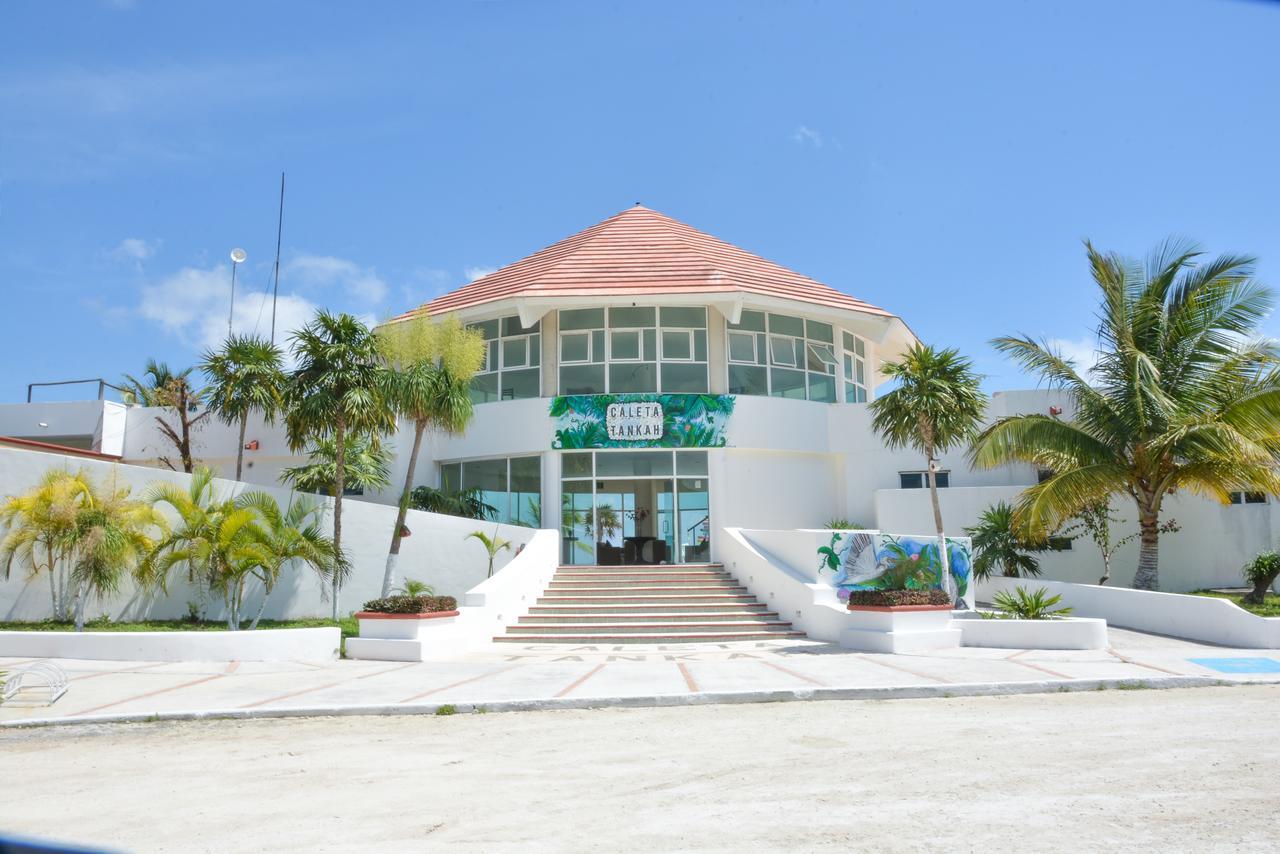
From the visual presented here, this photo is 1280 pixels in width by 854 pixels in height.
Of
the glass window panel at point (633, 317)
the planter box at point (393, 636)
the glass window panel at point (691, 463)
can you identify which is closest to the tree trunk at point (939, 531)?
the glass window panel at point (691, 463)

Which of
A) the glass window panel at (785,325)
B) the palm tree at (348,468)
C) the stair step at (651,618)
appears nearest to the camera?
the stair step at (651,618)

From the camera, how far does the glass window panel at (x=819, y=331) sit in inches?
948

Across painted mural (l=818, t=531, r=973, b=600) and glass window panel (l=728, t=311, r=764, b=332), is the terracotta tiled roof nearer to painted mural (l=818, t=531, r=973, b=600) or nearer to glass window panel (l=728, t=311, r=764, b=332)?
glass window panel (l=728, t=311, r=764, b=332)

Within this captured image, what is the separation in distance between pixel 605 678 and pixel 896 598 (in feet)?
16.3

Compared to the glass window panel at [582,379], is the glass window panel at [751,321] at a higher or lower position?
higher

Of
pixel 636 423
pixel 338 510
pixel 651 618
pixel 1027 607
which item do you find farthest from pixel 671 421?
pixel 1027 607

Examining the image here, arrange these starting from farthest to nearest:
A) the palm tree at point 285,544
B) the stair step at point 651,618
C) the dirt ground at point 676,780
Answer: the stair step at point 651,618 → the palm tree at point 285,544 → the dirt ground at point 676,780

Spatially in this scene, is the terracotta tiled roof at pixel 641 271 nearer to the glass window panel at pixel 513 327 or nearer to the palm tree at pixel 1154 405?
the glass window panel at pixel 513 327

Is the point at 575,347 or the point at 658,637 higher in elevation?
the point at 575,347

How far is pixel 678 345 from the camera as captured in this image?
22.7m

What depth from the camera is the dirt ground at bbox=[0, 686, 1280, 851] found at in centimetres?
514

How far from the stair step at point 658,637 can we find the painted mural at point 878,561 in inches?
60.5

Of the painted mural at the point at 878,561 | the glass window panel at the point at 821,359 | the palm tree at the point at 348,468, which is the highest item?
the glass window panel at the point at 821,359

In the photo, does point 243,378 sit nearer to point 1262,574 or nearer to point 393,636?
point 393,636
